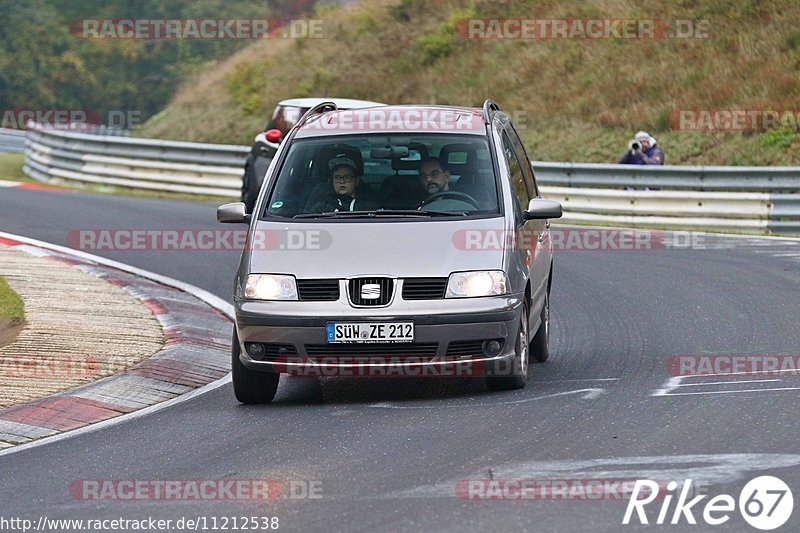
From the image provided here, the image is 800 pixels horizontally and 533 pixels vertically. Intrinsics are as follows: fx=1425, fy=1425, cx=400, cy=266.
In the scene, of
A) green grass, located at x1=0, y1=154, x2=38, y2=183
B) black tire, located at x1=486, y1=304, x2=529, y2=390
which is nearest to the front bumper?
black tire, located at x1=486, y1=304, x2=529, y2=390

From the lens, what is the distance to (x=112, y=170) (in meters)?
28.2

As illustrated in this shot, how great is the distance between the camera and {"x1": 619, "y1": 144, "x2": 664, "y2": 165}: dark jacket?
920 inches

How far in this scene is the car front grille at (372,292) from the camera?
869 cm

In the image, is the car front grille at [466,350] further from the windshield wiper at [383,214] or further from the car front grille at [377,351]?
the windshield wiper at [383,214]

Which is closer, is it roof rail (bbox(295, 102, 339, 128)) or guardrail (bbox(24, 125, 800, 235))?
roof rail (bbox(295, 102, 339, 128))

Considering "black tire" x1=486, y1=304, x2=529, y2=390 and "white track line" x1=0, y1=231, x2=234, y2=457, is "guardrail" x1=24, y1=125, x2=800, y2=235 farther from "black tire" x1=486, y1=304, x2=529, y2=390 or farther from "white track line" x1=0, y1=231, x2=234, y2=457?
A: "black tire" x1=486, y1=304, x2=529, y2=390

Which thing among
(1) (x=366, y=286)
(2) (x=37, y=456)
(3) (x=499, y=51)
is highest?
(3) (x=499, y=51)

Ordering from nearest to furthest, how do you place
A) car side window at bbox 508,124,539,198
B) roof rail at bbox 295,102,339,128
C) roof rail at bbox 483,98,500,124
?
1. roof rail at bbox 483,98,500,124
2. roof rail at bbox 295,102,339,128
3. car side window at bbox 508,124,539,198

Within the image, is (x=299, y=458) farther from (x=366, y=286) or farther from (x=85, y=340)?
(x=85, y=340)

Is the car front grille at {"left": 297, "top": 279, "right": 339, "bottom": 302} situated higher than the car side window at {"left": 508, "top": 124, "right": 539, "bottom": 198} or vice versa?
the car side window at {"left": 508, "top": 124, "right": 539, "bottom": 198}

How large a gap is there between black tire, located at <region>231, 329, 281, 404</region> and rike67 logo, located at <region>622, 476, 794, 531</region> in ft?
10.9

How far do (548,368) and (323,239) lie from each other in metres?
2.18

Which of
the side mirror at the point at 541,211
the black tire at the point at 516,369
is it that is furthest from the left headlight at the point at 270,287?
the side mirror at the point at 541,211

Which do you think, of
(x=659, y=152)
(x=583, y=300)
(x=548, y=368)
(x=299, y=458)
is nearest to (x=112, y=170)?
(x=659, y=152)
